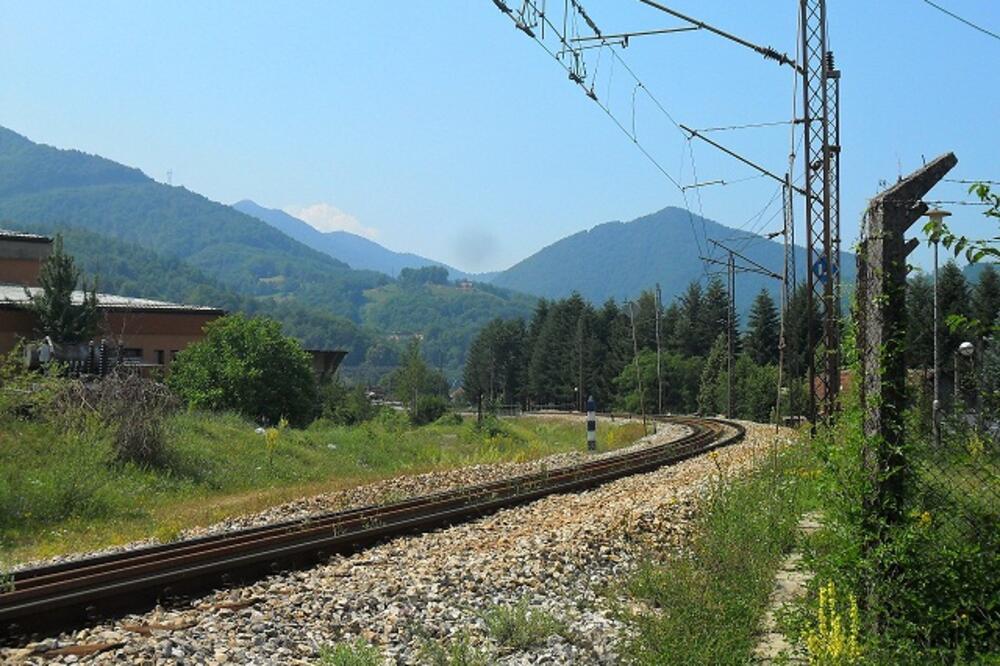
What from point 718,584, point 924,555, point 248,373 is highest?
point 248,373

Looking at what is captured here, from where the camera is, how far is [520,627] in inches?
293

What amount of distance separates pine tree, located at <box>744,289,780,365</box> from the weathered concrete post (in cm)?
9683

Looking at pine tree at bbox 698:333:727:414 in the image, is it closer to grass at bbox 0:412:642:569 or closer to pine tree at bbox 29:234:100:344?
pine tree at bbox 29:234:100:344

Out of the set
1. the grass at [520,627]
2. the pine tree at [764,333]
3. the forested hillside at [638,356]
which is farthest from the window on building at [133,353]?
the pine tree at [764,333]

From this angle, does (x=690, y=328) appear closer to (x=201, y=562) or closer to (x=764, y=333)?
(x=764, y=333)

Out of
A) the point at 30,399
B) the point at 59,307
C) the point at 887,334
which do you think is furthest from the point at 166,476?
the point at 59,307

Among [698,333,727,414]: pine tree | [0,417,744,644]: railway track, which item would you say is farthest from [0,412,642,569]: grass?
[698,333,727,414]: pine tree

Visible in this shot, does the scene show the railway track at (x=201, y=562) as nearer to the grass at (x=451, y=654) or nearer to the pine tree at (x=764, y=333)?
the grass at (x=451, y=654)

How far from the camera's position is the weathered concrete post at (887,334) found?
19.0 ft

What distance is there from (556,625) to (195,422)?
25.3 m

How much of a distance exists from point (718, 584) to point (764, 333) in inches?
3805

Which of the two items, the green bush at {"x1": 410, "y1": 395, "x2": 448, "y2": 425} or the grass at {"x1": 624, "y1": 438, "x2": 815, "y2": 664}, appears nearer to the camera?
the grass at {"x1": 624, "y1": 438, "x2": 815, "y2": 664}

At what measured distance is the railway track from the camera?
26.9ft

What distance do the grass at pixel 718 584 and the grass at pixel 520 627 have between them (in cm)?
61
